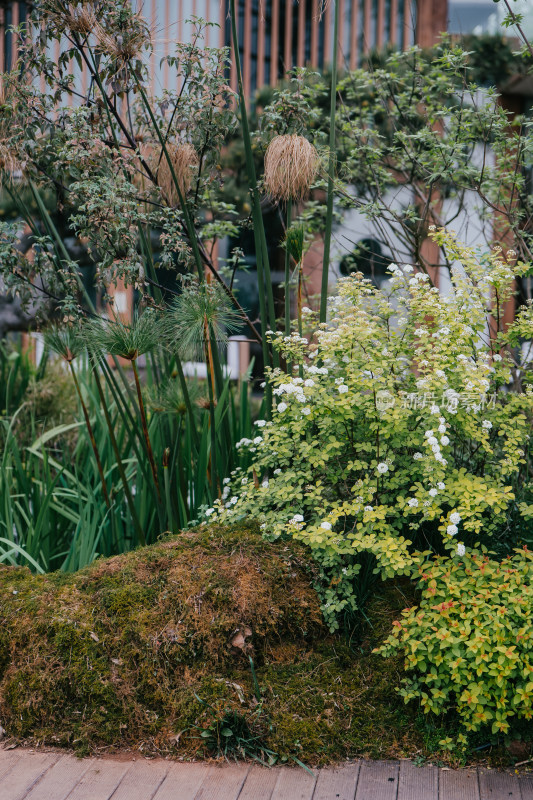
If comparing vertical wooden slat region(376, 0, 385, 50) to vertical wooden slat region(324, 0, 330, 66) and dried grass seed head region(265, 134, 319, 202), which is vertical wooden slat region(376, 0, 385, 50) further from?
dried grass seed head region(265, 134, 319, 202)

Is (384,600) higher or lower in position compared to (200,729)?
higher

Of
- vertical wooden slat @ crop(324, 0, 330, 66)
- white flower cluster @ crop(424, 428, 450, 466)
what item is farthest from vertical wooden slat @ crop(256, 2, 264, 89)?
white flower cluster @ crop(424, 428, 450, 466)

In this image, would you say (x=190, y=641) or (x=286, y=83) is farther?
(x=286, y=83)

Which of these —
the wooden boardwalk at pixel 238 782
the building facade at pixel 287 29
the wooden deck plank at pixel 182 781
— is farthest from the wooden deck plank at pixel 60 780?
the building facade at pixel 287 29

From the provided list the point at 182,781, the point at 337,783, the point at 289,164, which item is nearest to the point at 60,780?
the point at 182,781

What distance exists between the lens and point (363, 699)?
2297mm

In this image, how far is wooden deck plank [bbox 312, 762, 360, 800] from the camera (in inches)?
78.8

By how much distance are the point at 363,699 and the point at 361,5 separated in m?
6.42

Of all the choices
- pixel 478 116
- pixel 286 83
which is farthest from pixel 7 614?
pixel 286 83

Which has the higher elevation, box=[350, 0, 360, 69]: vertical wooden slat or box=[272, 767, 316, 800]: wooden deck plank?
box=[350, 0, 360, 69]: vertical wooden slat

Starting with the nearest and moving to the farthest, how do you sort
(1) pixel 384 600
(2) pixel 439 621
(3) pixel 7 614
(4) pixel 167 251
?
(2) pixel 439 621, (3) pixel 7 614, (1) pixel 384 600, (4) pixel 167 251

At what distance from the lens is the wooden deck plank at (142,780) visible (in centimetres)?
201

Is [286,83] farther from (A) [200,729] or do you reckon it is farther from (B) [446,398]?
(A) [200,729]

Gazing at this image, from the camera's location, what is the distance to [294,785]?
2.05m
